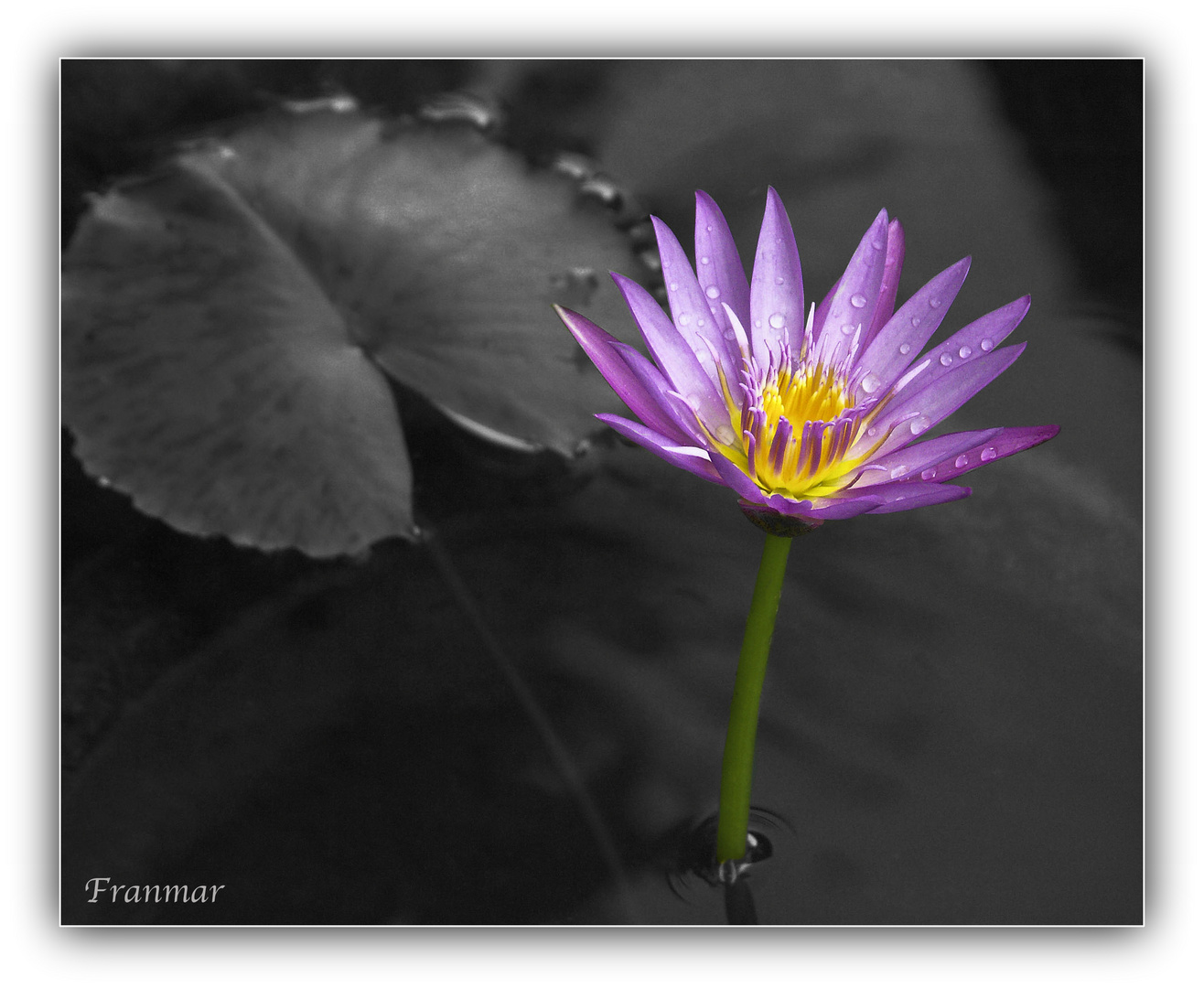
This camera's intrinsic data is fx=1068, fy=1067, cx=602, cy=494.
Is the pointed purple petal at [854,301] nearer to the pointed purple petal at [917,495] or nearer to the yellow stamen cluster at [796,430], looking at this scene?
the yellow stamen cluster at [796,430]

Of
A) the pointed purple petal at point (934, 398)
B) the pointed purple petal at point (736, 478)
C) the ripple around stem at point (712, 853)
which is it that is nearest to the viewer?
the pointed purple petal at point (736, 478)

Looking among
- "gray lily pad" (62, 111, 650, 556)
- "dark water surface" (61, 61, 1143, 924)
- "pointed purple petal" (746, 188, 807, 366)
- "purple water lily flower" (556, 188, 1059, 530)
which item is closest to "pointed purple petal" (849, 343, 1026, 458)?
"purple water lily flower" (556, 188, 1059, 530)

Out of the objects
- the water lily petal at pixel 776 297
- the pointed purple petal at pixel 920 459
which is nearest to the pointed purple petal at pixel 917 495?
the pointed purple petal at pixel 920 459

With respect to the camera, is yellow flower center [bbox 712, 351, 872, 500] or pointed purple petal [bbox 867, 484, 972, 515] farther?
yellow flower center [bbox 712, 351, 872, 500]

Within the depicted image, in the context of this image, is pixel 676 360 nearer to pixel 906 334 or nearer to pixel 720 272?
pixel 720 272

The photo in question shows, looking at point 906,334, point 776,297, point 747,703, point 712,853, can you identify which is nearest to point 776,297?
point 776,297

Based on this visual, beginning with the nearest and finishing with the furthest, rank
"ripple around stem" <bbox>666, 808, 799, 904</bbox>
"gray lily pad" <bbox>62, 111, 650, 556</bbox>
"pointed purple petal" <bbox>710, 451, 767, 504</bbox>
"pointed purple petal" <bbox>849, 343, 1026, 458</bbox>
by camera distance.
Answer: "pointed purple petal" <bbox>710, 451, 767, 504</bbox>, "pointed purple petal" <bbox>849, 343, 1026, 458</bbox>, "ripple around stem" <bbox>666, 808, 799, 904</bbox>, "gray lily pad" <bbox>62, 111, 650, 556</bbox>

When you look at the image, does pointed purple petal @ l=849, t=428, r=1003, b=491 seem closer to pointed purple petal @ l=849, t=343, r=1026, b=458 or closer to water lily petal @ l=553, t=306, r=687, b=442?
pointed purple petal @ l=849, t=343, r=1026, b=458
